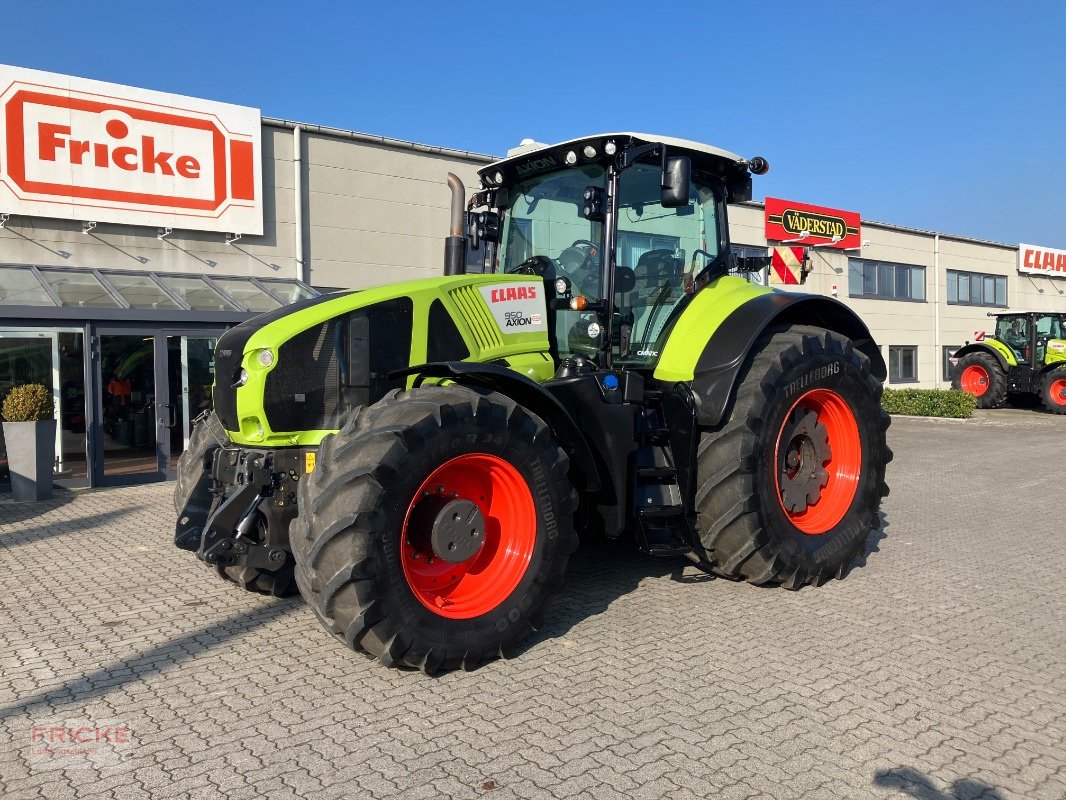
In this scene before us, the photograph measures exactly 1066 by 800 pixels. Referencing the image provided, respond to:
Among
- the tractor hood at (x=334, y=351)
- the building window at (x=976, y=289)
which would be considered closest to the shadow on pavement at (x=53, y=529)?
the tractor hood at (x=334, y=351)

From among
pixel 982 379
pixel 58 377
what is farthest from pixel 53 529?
pixel 982 379

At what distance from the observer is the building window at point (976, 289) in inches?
1118

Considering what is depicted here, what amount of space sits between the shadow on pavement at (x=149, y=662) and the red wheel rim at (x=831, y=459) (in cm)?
336

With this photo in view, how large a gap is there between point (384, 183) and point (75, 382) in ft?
19.5

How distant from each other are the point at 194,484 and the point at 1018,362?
21752 millimetres

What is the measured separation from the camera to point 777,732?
3430mm

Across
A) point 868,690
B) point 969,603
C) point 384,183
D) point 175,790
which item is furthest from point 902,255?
point 175,790

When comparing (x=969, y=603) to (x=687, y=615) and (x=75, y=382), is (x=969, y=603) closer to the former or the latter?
(x=687, y=615)

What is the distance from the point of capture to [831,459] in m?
5.96

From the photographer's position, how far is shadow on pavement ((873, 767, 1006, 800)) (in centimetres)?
295

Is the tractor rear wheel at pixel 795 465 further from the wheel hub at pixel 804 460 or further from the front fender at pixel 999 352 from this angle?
the front fender at pixel 999 352

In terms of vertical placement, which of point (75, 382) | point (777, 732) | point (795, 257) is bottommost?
point (777, 732)

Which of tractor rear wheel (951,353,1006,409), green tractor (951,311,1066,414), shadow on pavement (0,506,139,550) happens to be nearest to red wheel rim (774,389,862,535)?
shadow on pavement (0,506,139,550)

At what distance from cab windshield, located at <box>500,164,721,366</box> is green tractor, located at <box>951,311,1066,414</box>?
18720 millimetres
